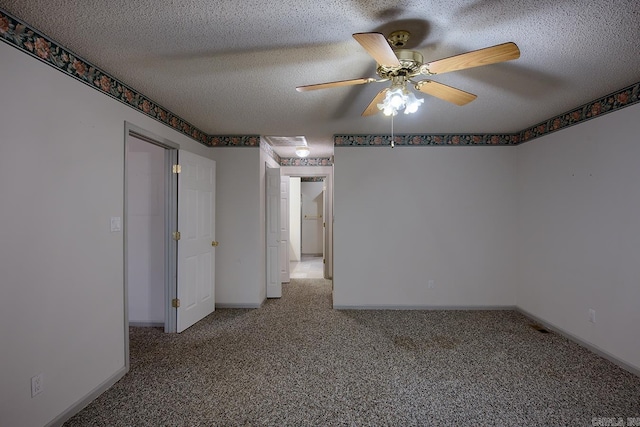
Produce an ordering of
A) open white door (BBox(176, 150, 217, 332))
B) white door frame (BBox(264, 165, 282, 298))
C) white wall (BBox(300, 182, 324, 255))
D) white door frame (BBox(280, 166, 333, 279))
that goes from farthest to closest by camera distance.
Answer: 1. white wall (BBox(300, 182, 324, 255))
2. white door frame (BBox(280, 166, 333, 279))
3. white door frame (BBox(264, 165, 282, 298))
4. open white door (BBox(176, 150, 217, 332))

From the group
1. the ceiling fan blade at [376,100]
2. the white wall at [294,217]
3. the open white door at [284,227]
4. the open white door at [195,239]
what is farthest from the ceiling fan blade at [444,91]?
the white wall at [294,217]

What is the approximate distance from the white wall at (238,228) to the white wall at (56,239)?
1692mm

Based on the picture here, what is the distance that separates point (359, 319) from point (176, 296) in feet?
7.18

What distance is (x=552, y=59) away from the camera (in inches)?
77.6

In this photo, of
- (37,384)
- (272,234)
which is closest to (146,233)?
(272,234)

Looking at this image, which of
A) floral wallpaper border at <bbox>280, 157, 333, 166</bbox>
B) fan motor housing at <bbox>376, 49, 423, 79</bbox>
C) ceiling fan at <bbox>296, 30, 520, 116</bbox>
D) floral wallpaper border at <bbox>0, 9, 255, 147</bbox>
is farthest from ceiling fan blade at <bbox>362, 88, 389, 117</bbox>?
floral wallpaper border at <bbox>280, 157, 333, 166</bbox>

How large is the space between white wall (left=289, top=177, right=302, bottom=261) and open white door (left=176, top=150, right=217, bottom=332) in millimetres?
3303

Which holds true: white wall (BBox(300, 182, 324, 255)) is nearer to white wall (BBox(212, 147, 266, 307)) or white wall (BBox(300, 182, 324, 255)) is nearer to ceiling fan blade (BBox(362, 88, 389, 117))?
white wall (BBox(212, 147, 266, 307))

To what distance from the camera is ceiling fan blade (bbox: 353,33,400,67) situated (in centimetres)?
126

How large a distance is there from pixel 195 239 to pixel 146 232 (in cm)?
55

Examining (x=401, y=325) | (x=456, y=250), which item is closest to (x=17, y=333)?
Answer: (x=401, y=325)

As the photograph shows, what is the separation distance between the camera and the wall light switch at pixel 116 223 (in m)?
2.25

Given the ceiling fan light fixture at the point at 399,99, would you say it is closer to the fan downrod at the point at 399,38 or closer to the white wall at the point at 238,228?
the fan downrod at the point at 399,38

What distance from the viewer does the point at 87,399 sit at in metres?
2.00
